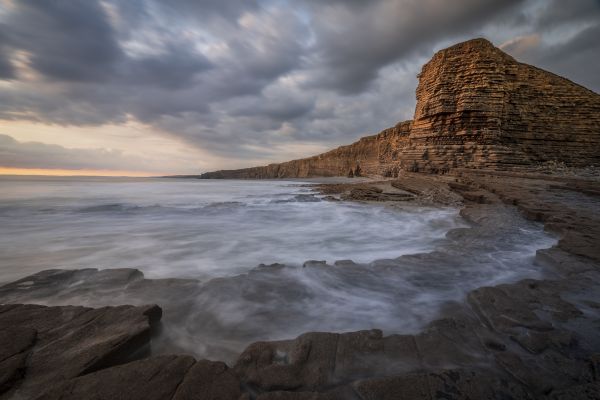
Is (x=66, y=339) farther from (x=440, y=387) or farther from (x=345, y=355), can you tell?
(x=440, y=387)

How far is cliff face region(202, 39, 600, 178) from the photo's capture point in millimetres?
15805

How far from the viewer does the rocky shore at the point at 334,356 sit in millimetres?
1372

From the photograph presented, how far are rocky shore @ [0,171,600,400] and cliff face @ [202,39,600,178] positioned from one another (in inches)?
617

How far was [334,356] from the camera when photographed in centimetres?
167

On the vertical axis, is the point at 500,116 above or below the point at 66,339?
above

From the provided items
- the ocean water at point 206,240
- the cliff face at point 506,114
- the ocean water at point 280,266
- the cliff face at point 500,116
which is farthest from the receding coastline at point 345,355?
the cliff face at point 506,114

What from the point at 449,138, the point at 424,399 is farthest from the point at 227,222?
the point at 449,138

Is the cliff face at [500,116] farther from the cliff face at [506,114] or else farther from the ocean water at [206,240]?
the ocean water at [206,240]

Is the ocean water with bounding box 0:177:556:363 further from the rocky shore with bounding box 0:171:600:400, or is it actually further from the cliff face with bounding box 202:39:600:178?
the cliff face with bounding box 202:39:600:178

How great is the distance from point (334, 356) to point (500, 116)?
19.4 metres

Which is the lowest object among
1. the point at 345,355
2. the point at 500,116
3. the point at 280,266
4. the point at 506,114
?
the point at 280,266

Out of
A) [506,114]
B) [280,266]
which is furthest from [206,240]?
[506,114]

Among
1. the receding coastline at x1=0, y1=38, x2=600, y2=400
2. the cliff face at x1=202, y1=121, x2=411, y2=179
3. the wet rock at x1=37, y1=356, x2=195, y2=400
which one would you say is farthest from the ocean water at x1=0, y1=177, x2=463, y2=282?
the cliff face at x1=202, y1=121, x2=411, y2=179

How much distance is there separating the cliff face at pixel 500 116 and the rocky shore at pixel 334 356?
15.7 meters
